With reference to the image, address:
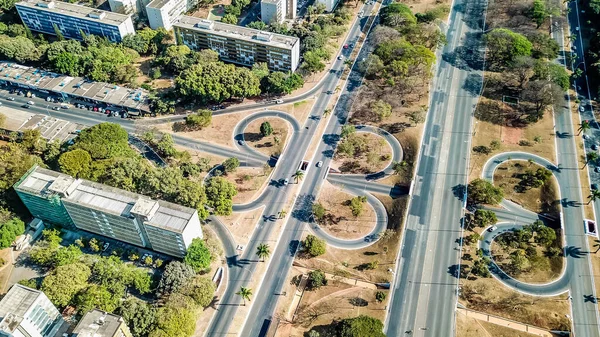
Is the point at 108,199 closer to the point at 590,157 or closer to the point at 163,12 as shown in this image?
the point at 163,12

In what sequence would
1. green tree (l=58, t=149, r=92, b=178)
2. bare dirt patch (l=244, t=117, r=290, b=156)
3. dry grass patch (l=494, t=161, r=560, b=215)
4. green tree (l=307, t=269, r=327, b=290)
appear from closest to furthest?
green tree (l=307, t=269, r=327, b=290) < green tree (l=58, t=149, r=92, b=178) < dry grass patch (l=494, t=161, r=560, b=215) < bare dirt patch (l=244, t=117, r=290, b=156)

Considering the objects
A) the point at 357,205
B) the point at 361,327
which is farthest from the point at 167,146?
the point at 361,327

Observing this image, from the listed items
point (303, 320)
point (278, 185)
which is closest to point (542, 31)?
point (278, 185)

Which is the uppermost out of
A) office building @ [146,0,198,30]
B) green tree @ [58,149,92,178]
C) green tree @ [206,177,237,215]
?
office building @ [146,0,198,30]

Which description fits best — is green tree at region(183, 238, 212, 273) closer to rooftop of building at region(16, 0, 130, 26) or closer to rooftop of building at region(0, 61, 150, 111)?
rooftop of building at region(0, 61, 150, 111)

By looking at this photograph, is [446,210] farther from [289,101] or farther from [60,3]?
[60,3]

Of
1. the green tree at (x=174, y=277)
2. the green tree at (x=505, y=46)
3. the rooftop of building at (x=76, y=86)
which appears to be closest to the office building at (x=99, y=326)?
the green tree at (x=174, y=277)

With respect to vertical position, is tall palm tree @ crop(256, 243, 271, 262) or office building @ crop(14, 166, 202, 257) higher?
tall palm tree @ crop(256, 243, 271, 262)

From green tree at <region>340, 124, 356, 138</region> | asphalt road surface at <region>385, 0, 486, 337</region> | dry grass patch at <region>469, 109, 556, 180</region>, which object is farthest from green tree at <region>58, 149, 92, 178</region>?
dry grass patch at <region>469, 109, 556, 180</region>
